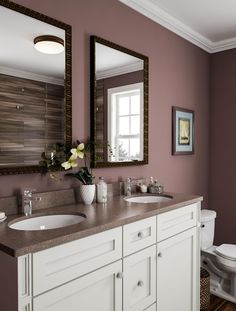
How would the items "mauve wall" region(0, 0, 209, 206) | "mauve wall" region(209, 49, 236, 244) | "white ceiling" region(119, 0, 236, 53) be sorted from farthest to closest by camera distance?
"mauve wall" region(209, 49, 236, 244), "white ceiling" region(119, 0, 236, 53), "mauve wall" region(0, 0, 209, 206)

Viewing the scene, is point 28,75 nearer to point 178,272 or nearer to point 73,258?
point 73,258

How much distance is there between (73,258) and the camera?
48.4 inches

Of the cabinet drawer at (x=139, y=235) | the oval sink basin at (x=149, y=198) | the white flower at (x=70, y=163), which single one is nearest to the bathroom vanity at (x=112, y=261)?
the cabinet drawer at (x=139, y=235)

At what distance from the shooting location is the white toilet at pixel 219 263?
2.54m

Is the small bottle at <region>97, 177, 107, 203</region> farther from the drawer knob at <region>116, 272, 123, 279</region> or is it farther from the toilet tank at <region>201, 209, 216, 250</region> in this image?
the toilet tank at <region>201, 209, 216, 250</region>

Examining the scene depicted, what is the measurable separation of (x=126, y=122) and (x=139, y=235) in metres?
1.01

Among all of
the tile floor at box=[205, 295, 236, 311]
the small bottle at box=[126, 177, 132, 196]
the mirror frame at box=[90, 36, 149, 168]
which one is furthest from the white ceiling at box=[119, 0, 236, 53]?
the tile floor at box=[205, 295, 236, 311]

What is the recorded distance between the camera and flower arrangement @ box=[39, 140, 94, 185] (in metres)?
1.74

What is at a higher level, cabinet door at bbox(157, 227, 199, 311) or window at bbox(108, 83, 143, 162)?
window at bbox(108, 83, 143, 162)

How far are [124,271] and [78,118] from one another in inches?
40.2

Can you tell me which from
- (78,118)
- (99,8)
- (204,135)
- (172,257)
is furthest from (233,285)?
(99,8)

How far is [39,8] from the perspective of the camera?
1.72 meters

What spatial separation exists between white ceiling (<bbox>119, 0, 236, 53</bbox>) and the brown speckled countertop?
162 cm

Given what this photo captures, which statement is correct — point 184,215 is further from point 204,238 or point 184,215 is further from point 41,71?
point 41,71
